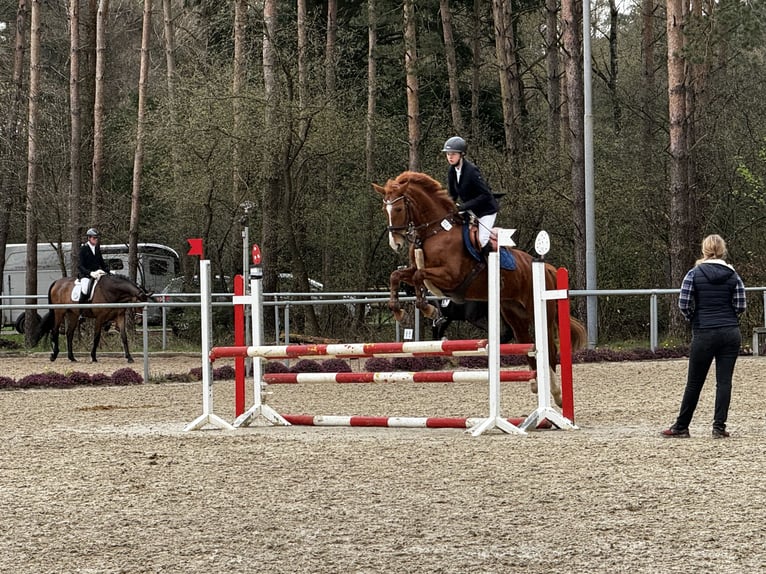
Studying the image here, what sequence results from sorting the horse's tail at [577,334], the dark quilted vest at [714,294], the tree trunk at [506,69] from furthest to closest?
the tree trunk at [506,69] < the horse's tail at [577,334] < the dark quilted vest at [714,294]

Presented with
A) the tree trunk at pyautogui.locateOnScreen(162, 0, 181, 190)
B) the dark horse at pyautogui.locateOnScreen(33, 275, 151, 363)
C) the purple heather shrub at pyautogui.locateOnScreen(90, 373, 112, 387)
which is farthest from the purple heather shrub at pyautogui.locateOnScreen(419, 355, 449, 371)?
the tree trunk at pyautogui.locateOnScreen(162, 0, 181, 190)

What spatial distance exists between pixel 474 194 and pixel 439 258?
78 cm

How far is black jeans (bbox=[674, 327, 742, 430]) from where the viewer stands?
34.2 feet

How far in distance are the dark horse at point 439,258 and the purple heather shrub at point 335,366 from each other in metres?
6.19

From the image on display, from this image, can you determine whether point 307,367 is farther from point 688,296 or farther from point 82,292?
point 688,296

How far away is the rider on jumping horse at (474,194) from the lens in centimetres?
1273

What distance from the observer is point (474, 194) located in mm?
12898

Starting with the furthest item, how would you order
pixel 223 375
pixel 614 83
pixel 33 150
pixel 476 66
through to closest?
1. pixel 614 83
2. pixel 476 66
3. pixel 33 150
4. pixel 223 375

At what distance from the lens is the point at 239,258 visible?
3169 centimetres

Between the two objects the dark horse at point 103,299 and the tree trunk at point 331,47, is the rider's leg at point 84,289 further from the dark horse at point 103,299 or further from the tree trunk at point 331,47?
the tree trunk at point 331,47

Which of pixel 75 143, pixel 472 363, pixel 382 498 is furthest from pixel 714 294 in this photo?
pixel 75 143

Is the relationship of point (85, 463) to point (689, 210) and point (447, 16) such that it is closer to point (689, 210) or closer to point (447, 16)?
point (689, 210)

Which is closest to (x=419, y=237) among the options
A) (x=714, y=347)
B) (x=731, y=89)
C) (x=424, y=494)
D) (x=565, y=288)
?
(x=565, y=288)

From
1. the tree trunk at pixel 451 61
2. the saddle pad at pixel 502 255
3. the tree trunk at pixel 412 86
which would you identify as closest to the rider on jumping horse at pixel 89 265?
the tree trunk at pixel 412 86
